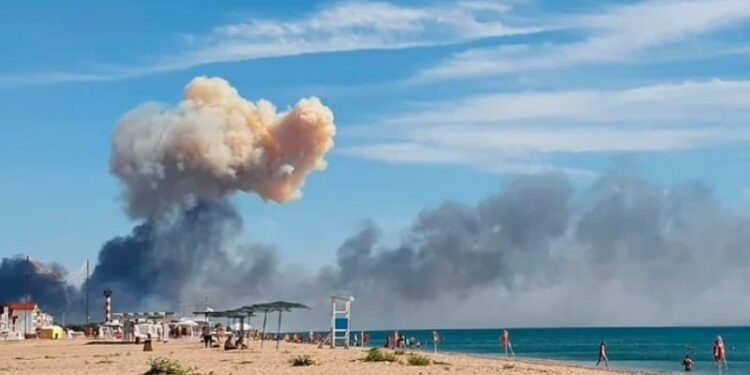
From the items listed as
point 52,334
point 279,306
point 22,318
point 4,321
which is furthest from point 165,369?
point 22,318

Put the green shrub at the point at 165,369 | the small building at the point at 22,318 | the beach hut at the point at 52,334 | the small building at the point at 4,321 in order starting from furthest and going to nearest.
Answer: the small building at the point at 22,318 < the small building at the point at 4,321 < the beach hut at the point at 52,334 < the green shrub at the point at 165,369

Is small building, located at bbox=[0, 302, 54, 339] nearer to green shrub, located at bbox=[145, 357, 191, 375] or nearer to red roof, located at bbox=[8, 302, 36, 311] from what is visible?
red roof, located at bbox=[8, 302, 36, 311]

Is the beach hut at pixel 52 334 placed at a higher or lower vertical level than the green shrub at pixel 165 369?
lower

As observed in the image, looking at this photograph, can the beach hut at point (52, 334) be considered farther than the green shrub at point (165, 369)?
Yes

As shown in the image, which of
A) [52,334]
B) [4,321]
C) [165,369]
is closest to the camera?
[165,369]

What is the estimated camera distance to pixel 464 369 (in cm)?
3656

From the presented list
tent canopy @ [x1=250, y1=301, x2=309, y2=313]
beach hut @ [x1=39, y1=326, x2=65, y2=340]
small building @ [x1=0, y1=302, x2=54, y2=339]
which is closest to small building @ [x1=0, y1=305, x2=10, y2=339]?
small building @ [x1=0, y1=302, x2=54, y2=339]

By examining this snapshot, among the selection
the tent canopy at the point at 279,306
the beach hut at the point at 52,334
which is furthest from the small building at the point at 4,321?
the tent canopy at the point at 279,306

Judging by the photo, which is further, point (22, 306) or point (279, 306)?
point (22, 306)

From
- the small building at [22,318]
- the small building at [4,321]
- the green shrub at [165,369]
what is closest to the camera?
the green shrub at [165,369]

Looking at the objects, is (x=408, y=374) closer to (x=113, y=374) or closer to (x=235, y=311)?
(x=113, y=374)

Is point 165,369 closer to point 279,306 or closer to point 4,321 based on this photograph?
point 279,306

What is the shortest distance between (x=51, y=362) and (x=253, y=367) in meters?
11.3

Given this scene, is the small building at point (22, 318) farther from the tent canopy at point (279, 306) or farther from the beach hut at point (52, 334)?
the tent canopy at point (279, 306)
